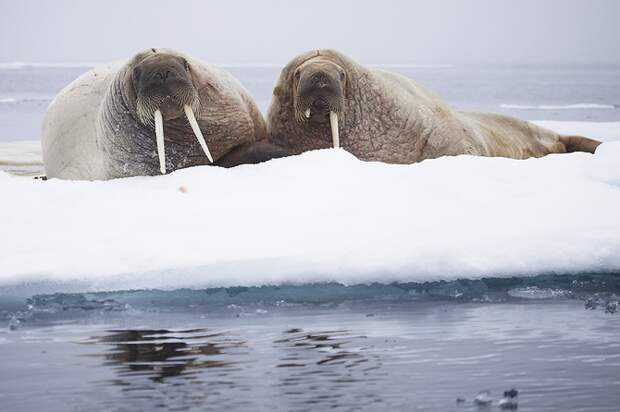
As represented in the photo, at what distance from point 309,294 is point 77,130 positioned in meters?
3.94

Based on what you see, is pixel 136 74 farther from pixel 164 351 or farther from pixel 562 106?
pixel 562 106

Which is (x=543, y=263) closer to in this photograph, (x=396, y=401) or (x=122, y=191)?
(x=396, y=401)

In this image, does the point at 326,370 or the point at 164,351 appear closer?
the point at 326,370

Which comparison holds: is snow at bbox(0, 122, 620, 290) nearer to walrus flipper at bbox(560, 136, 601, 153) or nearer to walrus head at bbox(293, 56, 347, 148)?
walrus head at bbox(293, 56, 347, 148)

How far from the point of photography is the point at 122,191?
22.3ft

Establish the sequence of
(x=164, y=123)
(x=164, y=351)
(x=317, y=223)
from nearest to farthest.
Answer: (x=164, y=351), (x=317, y=223), (x=164, y=123)

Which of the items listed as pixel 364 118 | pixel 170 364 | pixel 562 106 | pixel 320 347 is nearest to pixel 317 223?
pixel 320 347

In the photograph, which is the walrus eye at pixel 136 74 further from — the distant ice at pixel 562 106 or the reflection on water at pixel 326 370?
the distant ice at pixel 562 106

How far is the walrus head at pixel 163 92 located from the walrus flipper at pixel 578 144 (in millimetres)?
4162

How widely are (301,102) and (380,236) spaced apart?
2.33 metres

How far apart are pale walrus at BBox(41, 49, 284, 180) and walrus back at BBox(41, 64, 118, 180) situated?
11 millimetres

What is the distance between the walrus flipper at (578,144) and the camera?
34.2 ft

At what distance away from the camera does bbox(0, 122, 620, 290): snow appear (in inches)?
214

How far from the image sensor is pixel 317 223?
5992 mm
